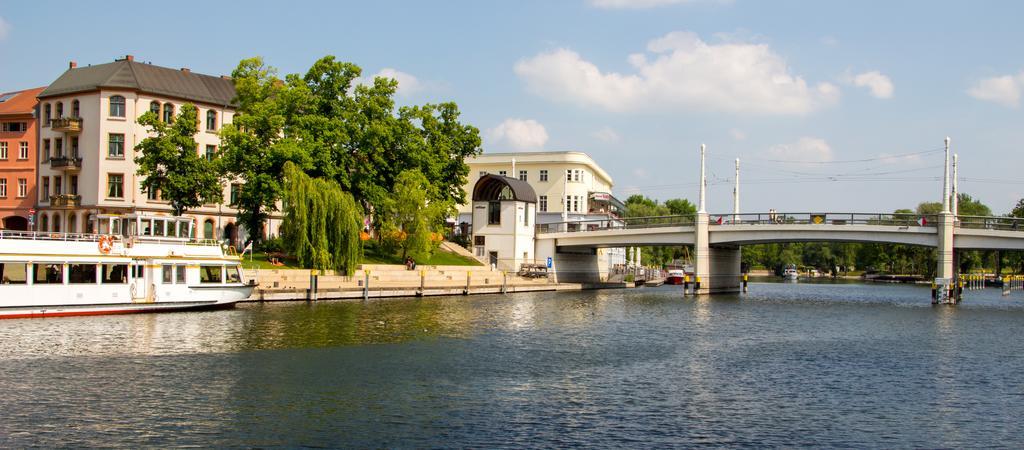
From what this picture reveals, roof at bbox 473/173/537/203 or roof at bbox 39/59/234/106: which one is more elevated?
roof at bbox 39/59/234/106

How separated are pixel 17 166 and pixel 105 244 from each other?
44955mm

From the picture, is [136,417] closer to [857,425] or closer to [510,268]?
[857,425]

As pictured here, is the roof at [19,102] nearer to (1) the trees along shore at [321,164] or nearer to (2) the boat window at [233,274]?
(1) the trees along shore at [321,164]

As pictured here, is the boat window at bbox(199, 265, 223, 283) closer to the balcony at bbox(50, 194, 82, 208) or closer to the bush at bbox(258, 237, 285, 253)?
the bush at bbox(258, 237, 285, 253)

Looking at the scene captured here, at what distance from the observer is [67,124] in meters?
80.6

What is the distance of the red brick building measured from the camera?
84062mm

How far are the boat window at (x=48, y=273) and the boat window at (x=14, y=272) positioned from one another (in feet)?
1.68

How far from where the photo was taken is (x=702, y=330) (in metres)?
48.2

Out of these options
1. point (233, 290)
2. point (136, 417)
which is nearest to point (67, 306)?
point (233, 290)

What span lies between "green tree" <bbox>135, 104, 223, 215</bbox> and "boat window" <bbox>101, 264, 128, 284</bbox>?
58.1 feet

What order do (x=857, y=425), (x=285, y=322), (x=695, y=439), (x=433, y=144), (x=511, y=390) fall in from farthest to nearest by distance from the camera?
(x=433, y=144)
(x=285, y=322)
(x=511, y=390)
(x=857, y=425)
(x=695, y=439)

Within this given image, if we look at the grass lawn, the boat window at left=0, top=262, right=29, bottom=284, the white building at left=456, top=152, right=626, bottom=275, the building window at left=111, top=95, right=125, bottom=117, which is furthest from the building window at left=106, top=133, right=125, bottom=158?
the white building at left=456, top=152, right=626, bottom=275

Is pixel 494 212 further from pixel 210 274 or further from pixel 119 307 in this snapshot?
pixel 119 307

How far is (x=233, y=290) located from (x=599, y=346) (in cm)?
2464
